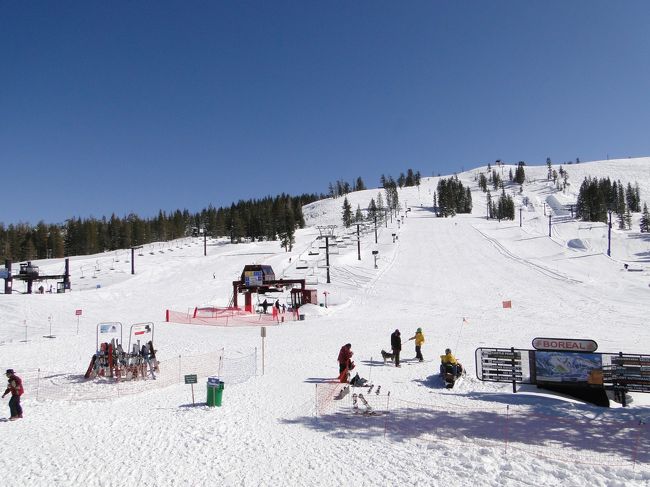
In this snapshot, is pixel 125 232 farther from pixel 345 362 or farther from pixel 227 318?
pixel 345 362

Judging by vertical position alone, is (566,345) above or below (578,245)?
below

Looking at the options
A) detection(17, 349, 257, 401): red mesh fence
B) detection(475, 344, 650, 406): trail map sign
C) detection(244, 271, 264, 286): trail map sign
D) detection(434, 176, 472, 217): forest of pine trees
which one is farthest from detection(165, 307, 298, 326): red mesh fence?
detection(434, 176, 472, 217): forest of pine trees

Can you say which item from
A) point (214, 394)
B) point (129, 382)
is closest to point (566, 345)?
point (214, 394)

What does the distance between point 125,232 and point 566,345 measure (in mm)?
131518

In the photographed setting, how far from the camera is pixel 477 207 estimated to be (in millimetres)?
198625

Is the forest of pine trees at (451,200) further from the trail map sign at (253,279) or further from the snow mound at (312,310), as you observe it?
the snow mound at (312,310)

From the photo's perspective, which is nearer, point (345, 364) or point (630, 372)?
point (630, 372)

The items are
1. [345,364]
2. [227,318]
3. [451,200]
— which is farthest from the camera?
[451,200]

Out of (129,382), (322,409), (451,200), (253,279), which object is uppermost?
(451,200)

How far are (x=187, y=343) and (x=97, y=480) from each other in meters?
16.1

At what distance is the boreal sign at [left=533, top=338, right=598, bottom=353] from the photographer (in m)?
13.9

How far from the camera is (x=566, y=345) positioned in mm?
14250

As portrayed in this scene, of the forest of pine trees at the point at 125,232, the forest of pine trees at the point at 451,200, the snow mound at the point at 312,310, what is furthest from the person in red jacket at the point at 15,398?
the forest of pine trees at the point at 451,200

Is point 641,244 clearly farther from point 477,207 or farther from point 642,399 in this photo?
point 477,207
